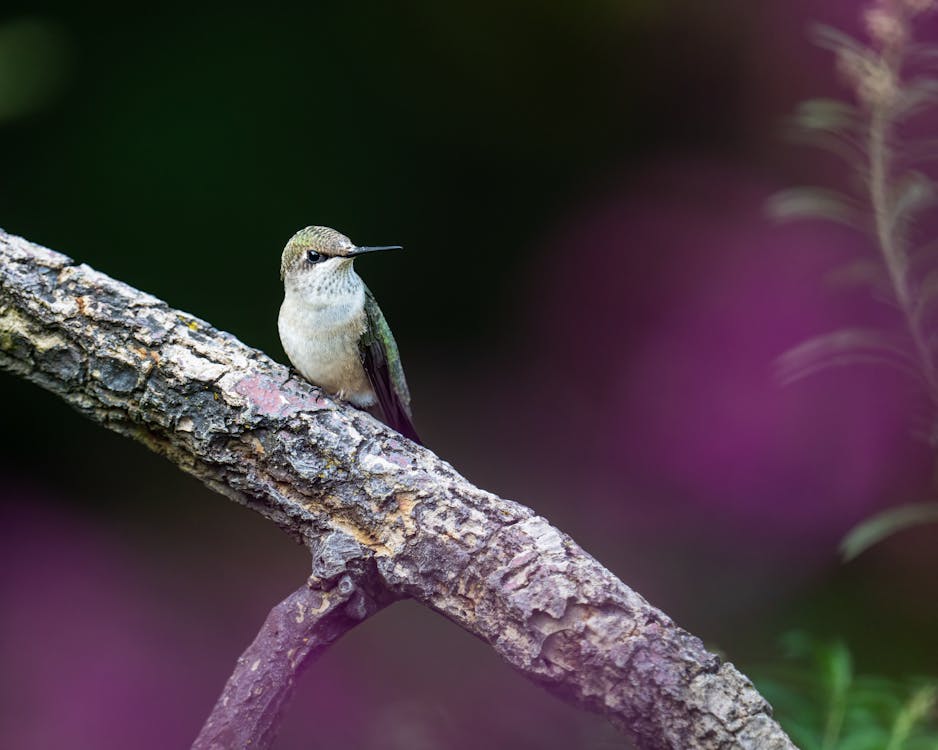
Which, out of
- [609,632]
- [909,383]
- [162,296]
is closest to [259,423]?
[609,632]

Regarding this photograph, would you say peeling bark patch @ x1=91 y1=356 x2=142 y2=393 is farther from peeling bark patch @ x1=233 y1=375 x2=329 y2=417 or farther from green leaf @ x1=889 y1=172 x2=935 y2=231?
green leaf @ x1=889 y1=172 x2=935 y2=231

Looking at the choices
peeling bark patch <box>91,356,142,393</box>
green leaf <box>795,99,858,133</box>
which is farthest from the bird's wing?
green leaf <box>795,99,858,133</box>

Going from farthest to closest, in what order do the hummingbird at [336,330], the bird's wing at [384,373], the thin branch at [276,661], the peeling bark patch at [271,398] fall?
1. the bird's wing at [384,373]
2. the hummingbird at [336,330]
3. the peeling bark patch at [271,398]
4. the thin branch at [276,661]

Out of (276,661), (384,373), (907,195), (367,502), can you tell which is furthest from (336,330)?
(907,195)

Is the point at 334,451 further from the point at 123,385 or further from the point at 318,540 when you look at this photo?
the point at 123,385

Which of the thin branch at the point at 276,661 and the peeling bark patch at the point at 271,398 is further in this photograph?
the peeling bark patch at the point at 271,398

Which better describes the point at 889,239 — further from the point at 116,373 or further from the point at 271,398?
the point at 116,373

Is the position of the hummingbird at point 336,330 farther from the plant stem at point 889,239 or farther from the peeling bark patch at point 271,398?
the plant stem at point 889,239

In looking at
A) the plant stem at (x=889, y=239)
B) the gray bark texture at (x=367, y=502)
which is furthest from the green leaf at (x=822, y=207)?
the gray bark texture at (x=367, y=502)
